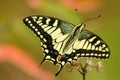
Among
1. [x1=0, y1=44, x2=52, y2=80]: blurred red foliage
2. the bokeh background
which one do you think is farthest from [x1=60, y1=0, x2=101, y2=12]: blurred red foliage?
[x1=0, y1=44, x2=52, y2=80]: blurred red foliage

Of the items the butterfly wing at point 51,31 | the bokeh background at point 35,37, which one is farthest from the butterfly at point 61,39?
the bokeh background at point 35,37

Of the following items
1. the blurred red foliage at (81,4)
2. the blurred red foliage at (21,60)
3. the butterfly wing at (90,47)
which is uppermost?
Result: the blurred red foliage at (81,4)

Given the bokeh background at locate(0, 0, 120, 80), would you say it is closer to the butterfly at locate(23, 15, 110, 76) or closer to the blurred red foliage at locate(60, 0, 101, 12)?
the blurred red foliage at locate(60, 0, 101, 12)

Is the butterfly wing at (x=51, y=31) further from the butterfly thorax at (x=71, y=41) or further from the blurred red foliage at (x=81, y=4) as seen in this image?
the blurred red foliage at (x=81, y=4)

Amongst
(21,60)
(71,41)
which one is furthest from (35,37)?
(71,41)

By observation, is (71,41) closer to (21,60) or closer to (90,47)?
(90,47)

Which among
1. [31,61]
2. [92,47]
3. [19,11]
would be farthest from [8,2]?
[92,47]
